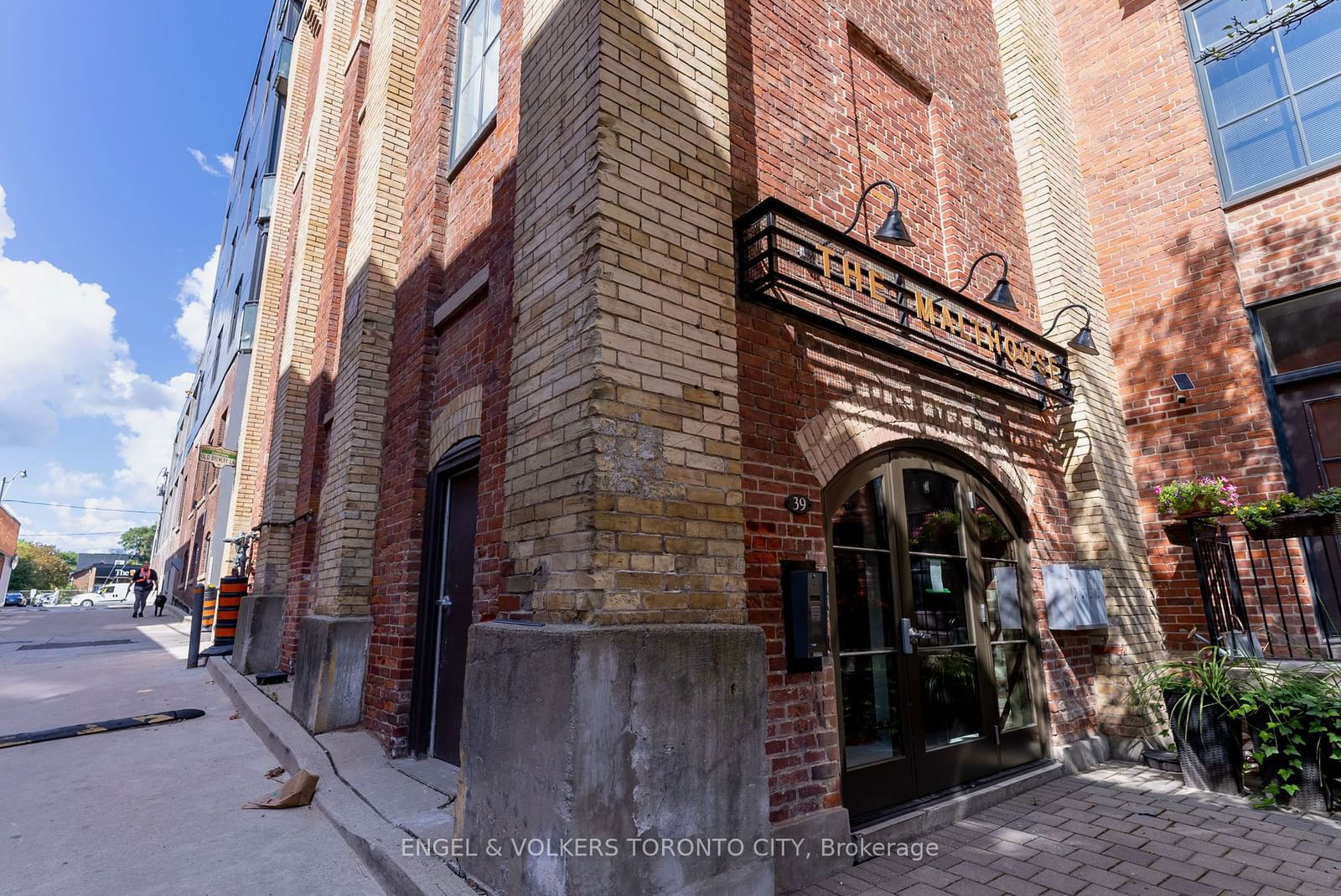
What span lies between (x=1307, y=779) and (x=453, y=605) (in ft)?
19.6

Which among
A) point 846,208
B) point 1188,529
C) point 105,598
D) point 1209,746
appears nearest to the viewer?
point 1209,746

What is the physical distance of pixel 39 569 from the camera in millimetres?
71750

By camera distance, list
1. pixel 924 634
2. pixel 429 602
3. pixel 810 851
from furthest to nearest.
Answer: pixel 429 602 → pixel 924 634 → pixel 810 851

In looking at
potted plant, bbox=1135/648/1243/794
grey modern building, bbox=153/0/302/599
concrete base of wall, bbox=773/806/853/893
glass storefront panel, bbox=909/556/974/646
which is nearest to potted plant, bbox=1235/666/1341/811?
potted plant, bbox=1135/648/1243/794

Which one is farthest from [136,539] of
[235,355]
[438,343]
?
[438,343]

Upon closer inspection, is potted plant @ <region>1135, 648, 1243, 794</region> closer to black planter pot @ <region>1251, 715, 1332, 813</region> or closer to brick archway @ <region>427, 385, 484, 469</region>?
black planter pot @ <region>1251, 715, 1332, 813</region>

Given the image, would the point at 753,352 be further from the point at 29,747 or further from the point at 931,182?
the point at 29,747

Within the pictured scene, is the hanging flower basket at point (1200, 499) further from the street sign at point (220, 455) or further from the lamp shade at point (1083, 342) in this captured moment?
the street sign at point (220, 455)

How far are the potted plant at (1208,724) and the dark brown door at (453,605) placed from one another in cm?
531

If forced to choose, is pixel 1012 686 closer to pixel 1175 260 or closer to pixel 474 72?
pixel 1175 260

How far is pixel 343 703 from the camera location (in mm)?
5672

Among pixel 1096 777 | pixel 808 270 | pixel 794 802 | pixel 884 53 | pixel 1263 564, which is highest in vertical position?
pixel 884 53

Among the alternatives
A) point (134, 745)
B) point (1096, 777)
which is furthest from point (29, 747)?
point (1096, 777)

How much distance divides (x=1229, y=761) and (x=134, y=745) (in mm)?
Answer: 8614
